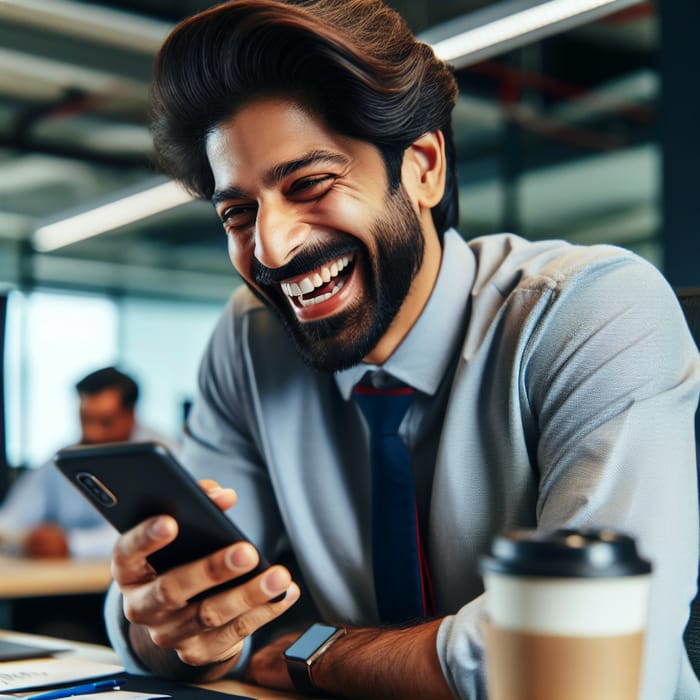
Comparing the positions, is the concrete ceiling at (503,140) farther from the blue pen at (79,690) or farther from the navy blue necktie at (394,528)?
the blue pen at (79,690)

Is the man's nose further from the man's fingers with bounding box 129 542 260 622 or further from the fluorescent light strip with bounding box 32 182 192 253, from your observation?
the fluorescent light strip with bounding box 32 182 192 253

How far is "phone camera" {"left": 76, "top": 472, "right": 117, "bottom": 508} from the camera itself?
44.9 inches

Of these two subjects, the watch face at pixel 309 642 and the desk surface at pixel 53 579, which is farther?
the desk surface at pixel 53 579

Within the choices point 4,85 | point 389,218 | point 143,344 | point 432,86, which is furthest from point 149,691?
point 143,344

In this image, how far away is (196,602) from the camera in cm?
128

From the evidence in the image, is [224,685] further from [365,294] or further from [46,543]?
[46,543]

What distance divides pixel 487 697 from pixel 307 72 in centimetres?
92

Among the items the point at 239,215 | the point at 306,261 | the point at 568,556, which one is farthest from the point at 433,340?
the point at 568,556

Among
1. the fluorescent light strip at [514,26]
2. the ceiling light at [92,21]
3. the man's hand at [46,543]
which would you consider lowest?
the man's hand at [46,543]

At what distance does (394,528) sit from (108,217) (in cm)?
675

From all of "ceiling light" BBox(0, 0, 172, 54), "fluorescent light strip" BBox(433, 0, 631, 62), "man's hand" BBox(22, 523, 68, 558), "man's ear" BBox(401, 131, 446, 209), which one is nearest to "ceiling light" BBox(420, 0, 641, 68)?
"fluorescent light strip" BBox(433, 0, 631, 62)

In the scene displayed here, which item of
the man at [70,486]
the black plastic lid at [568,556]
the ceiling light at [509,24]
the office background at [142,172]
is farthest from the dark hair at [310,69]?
the office background at [142,172]

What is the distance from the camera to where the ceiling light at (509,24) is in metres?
2.85

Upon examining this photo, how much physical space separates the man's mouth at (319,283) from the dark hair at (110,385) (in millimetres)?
3702
